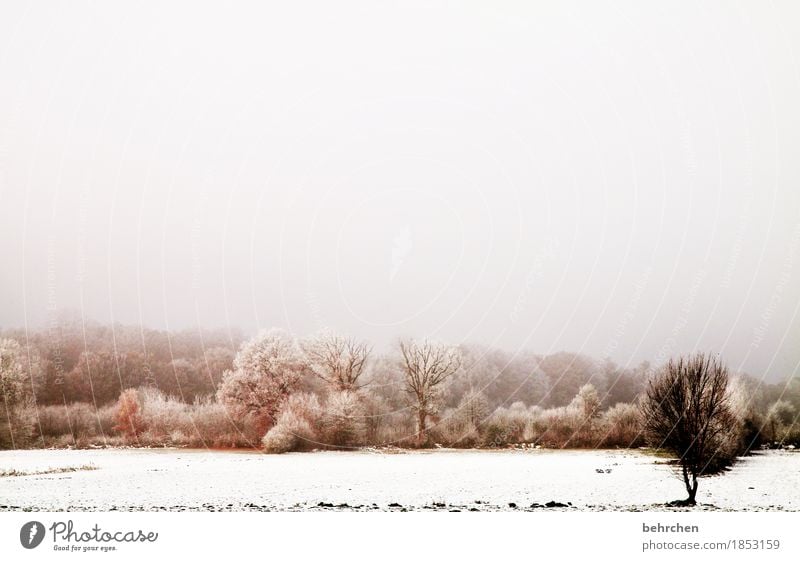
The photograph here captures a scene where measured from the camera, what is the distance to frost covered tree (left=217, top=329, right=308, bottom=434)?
563 inches

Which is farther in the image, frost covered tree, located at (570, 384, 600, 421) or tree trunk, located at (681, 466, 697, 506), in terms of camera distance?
frost covered tree, located at (570, 384, 600, 421)

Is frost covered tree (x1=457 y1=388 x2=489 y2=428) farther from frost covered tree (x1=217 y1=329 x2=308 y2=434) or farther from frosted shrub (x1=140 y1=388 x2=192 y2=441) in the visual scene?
frosted shrub (x1=140 y1=388 x2=192 y2=441)

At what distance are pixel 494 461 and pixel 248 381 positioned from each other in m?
5.01

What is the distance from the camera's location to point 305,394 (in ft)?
46.7

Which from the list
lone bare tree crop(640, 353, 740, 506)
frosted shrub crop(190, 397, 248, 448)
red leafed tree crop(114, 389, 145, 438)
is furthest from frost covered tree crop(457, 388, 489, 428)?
red leafed tree crop(114, 389, 145, 438)

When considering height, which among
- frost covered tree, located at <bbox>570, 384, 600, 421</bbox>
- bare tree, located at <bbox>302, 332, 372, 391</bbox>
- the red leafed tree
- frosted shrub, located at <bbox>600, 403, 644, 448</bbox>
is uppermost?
bare tree, located at <bbox>302, 332, 372, 391</bbox>

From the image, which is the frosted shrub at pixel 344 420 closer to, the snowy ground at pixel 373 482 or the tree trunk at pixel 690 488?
the snowy ground at pixel 373 482

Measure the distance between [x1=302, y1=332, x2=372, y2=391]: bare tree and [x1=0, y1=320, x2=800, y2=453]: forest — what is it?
27 millimetres

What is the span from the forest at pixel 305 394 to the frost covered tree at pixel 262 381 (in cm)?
2

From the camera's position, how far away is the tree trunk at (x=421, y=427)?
47.4ft

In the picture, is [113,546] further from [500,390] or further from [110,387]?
[500,390]

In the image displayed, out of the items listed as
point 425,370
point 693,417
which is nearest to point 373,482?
point 425,370

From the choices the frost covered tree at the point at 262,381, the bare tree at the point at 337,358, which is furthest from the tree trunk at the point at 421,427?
the frost covered tree at the point at 262,381

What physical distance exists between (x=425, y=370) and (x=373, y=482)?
2623 mm
